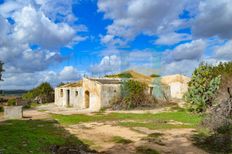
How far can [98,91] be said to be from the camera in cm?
3778

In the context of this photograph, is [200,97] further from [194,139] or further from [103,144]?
[103,144]

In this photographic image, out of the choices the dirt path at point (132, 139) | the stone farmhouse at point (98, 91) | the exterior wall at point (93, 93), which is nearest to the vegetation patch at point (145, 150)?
the dirt path at point (132, 139)

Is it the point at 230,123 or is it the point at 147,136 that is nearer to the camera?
the point at 230,123

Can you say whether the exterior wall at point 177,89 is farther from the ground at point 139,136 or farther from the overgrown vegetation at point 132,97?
the ground at point 139,136

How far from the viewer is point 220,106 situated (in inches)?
656

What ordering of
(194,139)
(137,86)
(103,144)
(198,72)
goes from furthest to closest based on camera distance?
(137,86) < (198,72) < (194,139) < (103,144)

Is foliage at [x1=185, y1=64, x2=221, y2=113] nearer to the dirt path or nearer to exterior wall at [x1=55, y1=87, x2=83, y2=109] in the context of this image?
the dirt path

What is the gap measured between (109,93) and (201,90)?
772 inches

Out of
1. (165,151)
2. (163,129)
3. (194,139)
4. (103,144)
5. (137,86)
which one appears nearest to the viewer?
(165,151)

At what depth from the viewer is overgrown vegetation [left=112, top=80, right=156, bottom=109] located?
36.6 meters

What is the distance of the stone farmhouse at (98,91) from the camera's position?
124ft

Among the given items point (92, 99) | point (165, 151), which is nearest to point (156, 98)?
point (92, 99)

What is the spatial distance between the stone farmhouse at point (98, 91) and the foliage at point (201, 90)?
18722mm

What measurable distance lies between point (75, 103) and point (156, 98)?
969 centimetres
